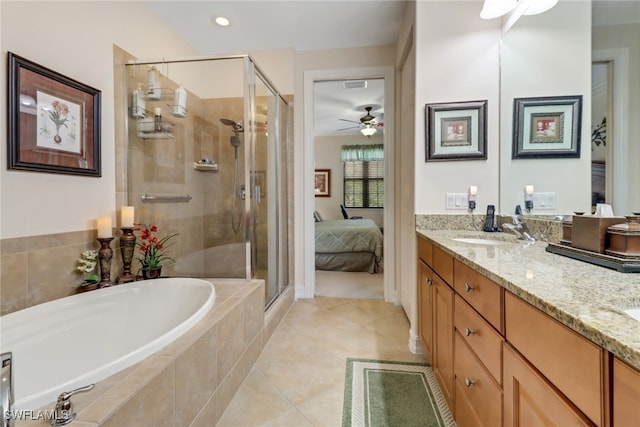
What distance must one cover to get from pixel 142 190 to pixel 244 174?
0.81 metres

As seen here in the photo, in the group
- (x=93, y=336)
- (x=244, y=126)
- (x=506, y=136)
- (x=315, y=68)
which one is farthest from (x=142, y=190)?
(x=506, y=136)

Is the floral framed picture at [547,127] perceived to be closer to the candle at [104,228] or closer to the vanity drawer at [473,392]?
the vanity drawer at [473,392]

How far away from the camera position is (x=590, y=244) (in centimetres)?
108

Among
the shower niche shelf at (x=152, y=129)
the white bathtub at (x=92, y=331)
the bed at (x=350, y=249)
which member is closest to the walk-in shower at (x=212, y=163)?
the shower niche shelf at (x=152, y=129)

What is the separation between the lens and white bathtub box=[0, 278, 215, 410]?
109cm

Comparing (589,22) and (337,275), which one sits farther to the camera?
(337,275)

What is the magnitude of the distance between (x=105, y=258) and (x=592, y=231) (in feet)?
8.21

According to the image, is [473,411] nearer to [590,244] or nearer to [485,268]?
[485,268]

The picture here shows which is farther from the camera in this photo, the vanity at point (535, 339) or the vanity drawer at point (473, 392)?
the vanity drawer at point (473, 392)

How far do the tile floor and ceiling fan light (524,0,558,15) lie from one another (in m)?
2.29

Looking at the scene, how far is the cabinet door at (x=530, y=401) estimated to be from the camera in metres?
0.60

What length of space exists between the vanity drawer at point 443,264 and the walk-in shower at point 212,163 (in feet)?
4.39

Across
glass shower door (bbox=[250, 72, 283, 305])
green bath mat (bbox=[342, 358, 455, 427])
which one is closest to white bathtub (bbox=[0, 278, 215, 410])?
glass shower door (bbox=[250, 72, 283, 305])

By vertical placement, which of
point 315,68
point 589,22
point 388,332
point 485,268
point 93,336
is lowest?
point 388,332
